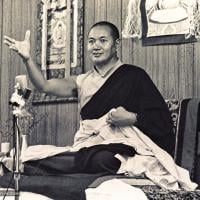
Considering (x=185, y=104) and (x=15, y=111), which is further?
(x=185, y=104)

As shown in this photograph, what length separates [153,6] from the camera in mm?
4203

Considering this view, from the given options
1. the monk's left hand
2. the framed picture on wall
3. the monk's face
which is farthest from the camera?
the framed picture on wall

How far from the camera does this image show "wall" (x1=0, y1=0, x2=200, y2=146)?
4.06m

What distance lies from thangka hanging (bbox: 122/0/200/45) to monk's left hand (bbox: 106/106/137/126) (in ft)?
2.82

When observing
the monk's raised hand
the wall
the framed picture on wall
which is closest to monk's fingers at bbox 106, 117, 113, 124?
the monk's raised hand

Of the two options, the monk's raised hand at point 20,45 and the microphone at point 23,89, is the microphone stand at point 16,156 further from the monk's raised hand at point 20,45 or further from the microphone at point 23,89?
the monk's raised hand at point 20,45

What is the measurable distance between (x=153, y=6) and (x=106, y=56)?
2.13 feet

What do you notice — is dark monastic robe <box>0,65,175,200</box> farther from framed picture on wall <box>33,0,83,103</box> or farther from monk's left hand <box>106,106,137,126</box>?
framed picture on wall <box>33,0,83,103</box>

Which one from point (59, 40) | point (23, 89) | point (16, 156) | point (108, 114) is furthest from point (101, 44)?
point (16, 156)

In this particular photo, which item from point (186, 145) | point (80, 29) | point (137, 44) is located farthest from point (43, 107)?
point (186, 145)

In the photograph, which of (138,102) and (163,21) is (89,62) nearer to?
(163,21)

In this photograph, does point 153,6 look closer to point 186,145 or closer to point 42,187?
point 186,145

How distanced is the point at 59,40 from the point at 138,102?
135cm

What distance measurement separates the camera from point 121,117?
3449 millimetres
